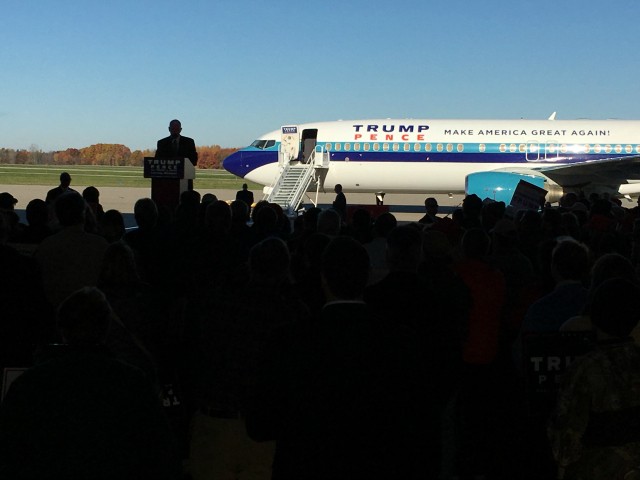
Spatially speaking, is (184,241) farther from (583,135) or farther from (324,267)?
(583,135)

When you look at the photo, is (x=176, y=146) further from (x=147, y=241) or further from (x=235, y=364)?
(x=235, y=364)

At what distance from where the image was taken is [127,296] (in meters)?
4.24

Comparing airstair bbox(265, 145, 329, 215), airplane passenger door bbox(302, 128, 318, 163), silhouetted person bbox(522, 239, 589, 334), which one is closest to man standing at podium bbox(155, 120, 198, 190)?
silhouetted person bbox(522, 239, 589, 334)

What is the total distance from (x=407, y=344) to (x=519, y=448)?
12.4 feet

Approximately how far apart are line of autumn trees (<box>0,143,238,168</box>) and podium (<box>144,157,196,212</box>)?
102995 mm

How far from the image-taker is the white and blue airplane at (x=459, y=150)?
2653 centimetres

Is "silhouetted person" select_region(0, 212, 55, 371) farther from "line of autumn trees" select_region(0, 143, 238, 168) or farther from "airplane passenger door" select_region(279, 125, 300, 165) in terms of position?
"line of autumn trees" select_region(0, 143, 238, 168)

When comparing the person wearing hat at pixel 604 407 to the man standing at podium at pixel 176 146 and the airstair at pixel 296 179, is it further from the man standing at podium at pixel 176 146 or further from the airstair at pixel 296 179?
the airstair at pixel 296 179

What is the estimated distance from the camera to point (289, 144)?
2770 centimetres

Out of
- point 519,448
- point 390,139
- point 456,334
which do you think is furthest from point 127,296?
point 390,139

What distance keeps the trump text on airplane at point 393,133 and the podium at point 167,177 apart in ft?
54.2

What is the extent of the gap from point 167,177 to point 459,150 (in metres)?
17.4

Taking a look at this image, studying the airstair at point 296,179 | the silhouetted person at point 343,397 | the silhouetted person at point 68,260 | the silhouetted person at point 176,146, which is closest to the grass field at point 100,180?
the airstair at point 296,179

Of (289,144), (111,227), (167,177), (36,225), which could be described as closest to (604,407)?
(111,227)
